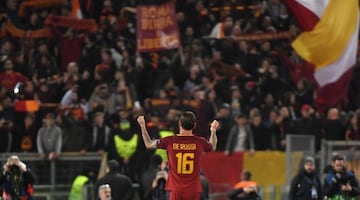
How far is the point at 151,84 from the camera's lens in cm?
2942

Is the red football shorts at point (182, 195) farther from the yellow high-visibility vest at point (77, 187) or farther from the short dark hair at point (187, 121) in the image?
the yellow high-visibility vest at point (77, 187)

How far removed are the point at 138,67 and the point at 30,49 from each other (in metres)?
2.98

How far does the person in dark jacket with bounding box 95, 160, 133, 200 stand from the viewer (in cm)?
2338

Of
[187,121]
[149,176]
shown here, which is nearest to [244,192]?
[149,176]

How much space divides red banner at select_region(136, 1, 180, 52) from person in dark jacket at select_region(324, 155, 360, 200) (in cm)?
672

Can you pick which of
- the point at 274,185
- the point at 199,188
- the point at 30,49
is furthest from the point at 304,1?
the point at 199,188

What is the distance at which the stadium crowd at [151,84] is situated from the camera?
26391 millimetres

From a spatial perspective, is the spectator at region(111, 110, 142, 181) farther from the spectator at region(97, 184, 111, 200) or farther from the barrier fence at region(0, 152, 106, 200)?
the spectator at region(97, 184, 111, 200)

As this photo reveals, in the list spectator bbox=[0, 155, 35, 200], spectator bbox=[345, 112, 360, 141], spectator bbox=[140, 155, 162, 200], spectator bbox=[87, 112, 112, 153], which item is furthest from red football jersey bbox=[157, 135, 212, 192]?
spectator bbox=[345, 112, 360, 141]

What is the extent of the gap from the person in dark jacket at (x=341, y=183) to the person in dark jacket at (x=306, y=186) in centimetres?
61

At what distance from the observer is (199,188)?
1759 cm

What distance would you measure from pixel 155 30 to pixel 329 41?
3700 millimetres

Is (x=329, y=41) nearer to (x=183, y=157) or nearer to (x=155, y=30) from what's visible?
(x=155, y=30)

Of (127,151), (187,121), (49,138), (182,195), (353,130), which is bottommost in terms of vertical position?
(182,195)
